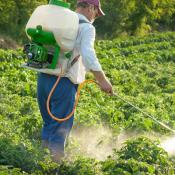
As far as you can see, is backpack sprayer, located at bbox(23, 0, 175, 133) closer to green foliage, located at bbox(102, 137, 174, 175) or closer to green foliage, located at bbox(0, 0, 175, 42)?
green foliage, located at bbox(102, 137, 174, 175)

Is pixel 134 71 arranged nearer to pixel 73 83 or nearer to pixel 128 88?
pixel 128 88

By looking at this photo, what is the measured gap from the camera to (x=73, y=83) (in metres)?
5.74

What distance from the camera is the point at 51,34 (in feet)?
17.8

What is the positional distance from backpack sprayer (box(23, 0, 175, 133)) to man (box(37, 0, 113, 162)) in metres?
0.10

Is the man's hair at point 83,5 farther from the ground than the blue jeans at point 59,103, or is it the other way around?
the man's hair at point 83,5

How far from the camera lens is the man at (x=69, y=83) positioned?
5492mm

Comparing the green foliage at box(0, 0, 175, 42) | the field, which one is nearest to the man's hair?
the field

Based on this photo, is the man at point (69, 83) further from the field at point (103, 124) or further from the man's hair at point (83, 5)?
the field at point (103, 124)

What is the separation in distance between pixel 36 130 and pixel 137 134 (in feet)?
4.85

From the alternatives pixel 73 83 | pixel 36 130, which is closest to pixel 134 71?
pixel 36 130

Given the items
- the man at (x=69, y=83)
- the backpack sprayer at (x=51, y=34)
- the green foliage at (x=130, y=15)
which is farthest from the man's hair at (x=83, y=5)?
the green foliage at (x=130, y=15)

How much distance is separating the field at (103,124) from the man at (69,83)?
0.21 metres

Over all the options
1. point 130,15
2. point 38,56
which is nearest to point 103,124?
point 38,56

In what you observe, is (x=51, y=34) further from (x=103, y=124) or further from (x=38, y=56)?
(x=103, y=124)
